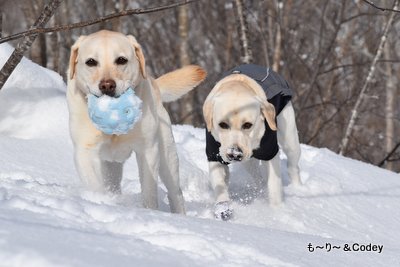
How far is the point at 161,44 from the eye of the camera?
15.2 m

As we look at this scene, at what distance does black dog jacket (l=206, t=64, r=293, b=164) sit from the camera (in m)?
5.00

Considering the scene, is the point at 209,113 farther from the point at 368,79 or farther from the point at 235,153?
the point at 368,79

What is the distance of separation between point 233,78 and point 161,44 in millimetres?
10034

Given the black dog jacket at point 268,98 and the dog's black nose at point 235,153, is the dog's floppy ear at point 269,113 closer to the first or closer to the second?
the black dog jacket at point 268,98

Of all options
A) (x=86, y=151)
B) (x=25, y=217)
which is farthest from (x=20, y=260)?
(x=86, y=151)

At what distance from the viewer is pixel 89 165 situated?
164 inches

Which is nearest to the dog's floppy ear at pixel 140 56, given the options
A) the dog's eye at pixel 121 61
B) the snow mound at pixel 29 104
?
the dog's eye at pixel 121 61

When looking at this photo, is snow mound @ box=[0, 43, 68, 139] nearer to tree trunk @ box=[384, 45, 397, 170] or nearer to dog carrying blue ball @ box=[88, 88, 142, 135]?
dog carrying blue ball @ box=[88, 88, 142, 135]

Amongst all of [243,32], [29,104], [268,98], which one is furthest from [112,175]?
[243,32]

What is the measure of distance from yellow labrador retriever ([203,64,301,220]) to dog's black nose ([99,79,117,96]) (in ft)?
3.64

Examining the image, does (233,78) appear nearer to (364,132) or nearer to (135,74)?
(135,74)

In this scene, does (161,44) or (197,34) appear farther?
(197,34)

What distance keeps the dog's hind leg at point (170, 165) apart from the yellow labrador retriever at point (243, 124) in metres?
0.31

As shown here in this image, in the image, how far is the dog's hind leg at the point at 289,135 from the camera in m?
5.57
